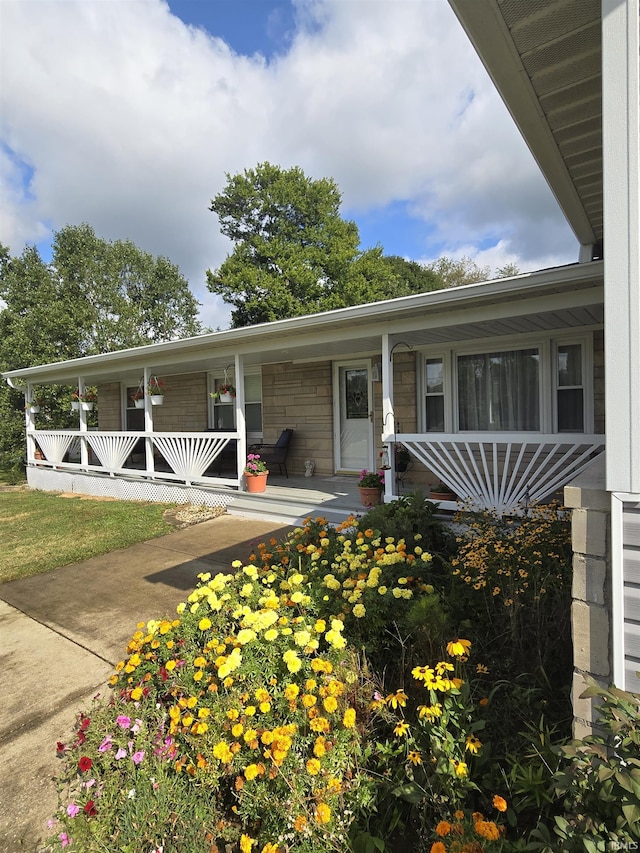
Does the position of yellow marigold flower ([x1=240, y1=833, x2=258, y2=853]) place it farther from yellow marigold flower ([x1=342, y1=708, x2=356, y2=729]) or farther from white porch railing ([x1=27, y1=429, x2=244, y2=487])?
white porch railing ([x1=27, y1=429, x2=244, y2=487])

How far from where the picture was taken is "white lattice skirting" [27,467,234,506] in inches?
297

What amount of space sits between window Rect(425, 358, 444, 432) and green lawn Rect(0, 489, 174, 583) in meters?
4.09

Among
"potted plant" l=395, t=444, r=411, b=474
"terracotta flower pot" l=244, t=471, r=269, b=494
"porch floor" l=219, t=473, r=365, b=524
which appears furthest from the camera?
"terracotta flower pot" l=244, t=471, r=269, b=494

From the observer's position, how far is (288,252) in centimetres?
2373

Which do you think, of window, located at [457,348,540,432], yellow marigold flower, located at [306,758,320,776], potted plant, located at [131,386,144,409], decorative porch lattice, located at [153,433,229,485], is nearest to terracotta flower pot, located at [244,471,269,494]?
decorative porch lattice, located at [153,433,229,485]

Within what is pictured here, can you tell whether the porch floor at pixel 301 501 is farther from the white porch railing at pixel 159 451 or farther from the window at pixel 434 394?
the window at pixel 434 394

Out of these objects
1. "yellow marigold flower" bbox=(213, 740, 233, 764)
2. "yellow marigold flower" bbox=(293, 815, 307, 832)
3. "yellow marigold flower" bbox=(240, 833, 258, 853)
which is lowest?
"yellow marigold flower" bbox=(240, 833, 258, 853)

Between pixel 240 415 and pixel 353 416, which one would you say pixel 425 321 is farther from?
pixel 240 415

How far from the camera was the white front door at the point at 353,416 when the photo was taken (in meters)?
7.84

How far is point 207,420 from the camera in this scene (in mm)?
10273

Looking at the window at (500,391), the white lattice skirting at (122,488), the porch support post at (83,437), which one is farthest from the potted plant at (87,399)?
the window at (500,391)

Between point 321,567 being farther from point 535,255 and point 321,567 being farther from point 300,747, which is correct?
point 535,255

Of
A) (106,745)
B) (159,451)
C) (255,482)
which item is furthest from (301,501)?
(106,745)

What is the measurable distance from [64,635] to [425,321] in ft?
14.4
